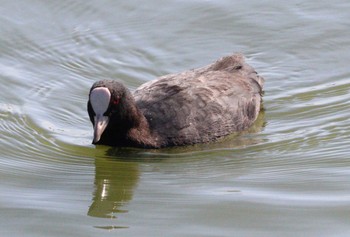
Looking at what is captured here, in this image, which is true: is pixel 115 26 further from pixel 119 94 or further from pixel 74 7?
pixel 119 94

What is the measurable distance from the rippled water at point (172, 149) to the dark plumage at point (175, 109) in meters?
0.16

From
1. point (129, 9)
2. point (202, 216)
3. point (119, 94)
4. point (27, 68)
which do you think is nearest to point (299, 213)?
point (202, 216)

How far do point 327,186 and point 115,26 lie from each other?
579cm

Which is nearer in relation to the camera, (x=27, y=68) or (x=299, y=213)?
(x=299, y=213)

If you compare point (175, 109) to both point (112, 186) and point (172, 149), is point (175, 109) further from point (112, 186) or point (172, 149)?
point (112, 186)

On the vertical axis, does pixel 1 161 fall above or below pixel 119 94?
below

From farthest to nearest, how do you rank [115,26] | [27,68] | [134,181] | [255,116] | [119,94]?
[115,26], [27,68], [255,116], [119,94], [134,181]

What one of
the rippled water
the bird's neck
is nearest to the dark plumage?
the bird's neck

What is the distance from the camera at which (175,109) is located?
10719 mm

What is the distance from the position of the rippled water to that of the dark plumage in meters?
0.16

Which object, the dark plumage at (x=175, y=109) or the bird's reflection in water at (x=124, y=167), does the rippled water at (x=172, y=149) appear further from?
the dark plumage at (x=175, y=109)

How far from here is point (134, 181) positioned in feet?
31.3

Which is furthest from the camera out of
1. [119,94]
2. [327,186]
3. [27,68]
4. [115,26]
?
[115,26]

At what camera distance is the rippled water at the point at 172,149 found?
8289 millimetres
